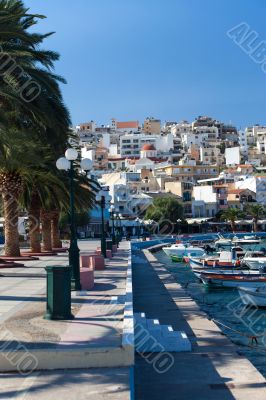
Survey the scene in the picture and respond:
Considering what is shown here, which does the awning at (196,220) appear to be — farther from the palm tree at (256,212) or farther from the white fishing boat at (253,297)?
the white fishing boat at (253,297)

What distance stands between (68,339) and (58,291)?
1610 mm

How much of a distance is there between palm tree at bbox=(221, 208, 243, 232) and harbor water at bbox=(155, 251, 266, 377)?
70882 mm

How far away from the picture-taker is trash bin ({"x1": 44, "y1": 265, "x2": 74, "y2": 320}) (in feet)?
32.3

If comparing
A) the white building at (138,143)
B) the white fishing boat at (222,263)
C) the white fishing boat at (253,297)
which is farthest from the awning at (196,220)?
the white building at (138,143)

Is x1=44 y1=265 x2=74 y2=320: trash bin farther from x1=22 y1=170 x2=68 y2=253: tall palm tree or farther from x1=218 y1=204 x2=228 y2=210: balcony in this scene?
x1=218 y1=204 x2=228 y2=210: balcony

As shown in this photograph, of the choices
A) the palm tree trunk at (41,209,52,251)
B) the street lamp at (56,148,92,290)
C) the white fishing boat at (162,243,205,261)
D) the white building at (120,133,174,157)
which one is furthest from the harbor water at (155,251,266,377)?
the white building at (120,133,174,157)

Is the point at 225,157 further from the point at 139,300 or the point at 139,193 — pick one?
the point at 139,300

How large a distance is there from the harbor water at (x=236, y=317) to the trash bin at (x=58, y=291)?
4.88 metres

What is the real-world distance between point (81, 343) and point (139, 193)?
10180 cm

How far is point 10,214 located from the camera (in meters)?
26.0

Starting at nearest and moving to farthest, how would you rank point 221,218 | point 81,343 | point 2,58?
1. point 81,343
2. point 2,58
3. point 221,218

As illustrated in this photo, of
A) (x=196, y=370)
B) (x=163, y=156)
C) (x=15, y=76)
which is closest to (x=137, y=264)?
(x=15, y=76)

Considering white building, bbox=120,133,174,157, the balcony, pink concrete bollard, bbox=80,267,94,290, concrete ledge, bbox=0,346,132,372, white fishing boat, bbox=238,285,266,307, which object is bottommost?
white fishing boat, bbox=238,285,266,307

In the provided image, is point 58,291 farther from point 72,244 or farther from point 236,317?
point 236,317
